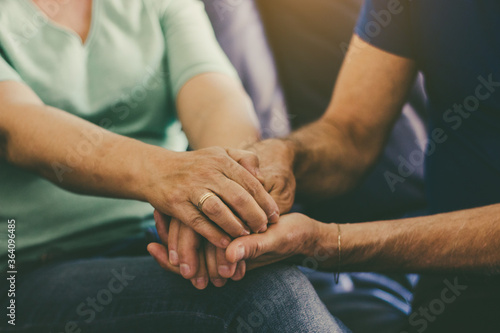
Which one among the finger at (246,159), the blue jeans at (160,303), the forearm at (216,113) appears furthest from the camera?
the forearm at (216,113)

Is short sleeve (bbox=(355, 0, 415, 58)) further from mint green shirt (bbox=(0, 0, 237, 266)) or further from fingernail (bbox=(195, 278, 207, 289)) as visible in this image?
fingernail (bbox=(195, 278, 207, 289))

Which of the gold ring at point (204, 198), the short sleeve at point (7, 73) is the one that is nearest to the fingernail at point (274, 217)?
the gold ring at point (204, 198)

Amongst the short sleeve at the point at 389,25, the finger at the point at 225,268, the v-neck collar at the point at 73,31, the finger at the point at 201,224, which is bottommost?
the finger at the point at 225,268

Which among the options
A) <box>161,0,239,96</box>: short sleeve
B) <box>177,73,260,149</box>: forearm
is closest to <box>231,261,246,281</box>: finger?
<box>177,73,260,149</box>: forearm

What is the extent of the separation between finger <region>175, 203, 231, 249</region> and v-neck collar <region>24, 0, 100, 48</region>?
45cm

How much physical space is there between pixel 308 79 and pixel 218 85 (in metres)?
0.42

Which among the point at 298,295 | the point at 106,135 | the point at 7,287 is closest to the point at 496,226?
the point at 298,295

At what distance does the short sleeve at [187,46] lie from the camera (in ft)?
2.96

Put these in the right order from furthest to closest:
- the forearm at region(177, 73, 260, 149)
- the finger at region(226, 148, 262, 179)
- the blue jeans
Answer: the forearm at region(177, 73, 260, 149)
the finger at region(226, 148, 262, 179)
the blue jeans

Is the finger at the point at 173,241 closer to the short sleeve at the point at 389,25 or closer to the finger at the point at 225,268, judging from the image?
the finger at the point at 225,268

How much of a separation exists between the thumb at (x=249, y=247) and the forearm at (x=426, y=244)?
0.11 meters

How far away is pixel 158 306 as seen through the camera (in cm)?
63

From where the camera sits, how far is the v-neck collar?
2.81ft

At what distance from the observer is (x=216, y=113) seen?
85 cm
